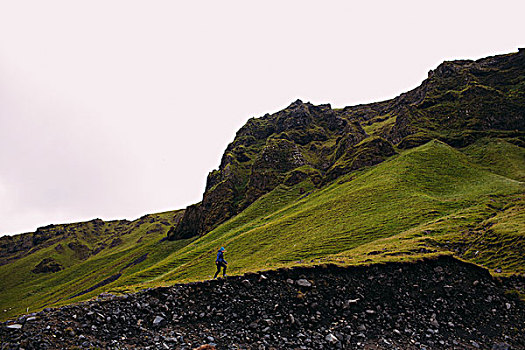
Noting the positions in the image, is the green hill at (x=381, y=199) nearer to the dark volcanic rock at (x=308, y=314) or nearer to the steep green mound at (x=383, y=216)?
the steep green mound at (x=383, y=216)

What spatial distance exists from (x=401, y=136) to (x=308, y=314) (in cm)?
12431

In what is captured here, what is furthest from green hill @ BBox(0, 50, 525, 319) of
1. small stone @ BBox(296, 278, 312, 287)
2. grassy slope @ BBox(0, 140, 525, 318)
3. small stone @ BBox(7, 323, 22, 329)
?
small stone @ BBox(7, 323, 22, 329)

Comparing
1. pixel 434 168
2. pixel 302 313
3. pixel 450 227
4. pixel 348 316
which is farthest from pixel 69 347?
pixel 434 168

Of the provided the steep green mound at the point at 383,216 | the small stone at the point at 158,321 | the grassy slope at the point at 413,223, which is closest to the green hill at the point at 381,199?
the grassy slope at the point at 413,223

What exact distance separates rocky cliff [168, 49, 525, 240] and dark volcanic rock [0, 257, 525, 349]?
9273 centimetres

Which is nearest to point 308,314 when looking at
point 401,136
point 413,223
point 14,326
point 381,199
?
point 14,326

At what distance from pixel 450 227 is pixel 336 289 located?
2360 cm

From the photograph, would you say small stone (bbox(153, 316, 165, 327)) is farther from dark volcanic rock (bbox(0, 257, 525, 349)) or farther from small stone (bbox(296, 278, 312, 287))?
small stone (bbox(296, 278, 312, 287))

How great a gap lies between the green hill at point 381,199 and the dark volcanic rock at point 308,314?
8.87 ft

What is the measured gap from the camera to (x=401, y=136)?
119m

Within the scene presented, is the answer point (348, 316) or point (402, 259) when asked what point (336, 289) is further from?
point (402, 259)

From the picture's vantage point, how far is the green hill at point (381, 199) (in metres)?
29.4

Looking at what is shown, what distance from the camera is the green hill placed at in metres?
29.4

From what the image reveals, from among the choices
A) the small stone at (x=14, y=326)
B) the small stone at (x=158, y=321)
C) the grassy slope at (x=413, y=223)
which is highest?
the small stone at (x=14, y=326)
